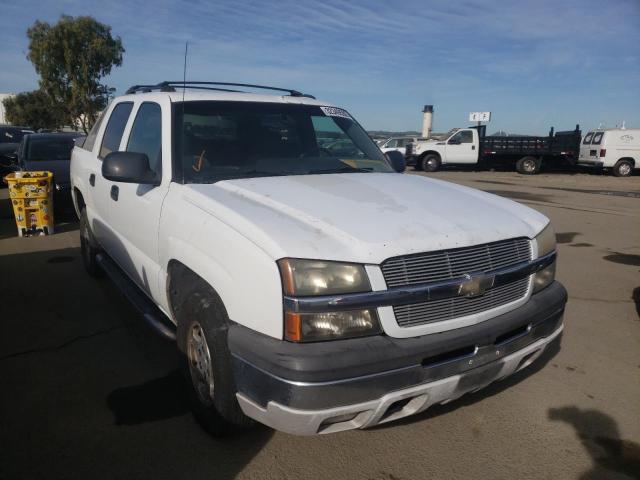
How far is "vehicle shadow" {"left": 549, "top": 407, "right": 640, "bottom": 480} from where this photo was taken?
8.00ft

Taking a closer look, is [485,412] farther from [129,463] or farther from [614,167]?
[614,167]

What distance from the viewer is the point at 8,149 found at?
1363 centimetres

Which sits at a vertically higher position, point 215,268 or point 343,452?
point 215,268

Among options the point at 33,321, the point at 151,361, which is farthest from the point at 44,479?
the point at 33,321

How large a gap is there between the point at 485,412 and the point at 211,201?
6.55 ft

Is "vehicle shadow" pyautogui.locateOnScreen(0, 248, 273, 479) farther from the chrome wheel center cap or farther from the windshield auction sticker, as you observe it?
the windshield auction sticker

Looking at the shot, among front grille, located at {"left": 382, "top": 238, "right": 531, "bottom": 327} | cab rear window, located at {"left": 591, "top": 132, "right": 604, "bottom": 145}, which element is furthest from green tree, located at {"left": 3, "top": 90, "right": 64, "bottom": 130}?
front grille, located at {"left": 382, "top": 238, "right": 531, "bottom": 327}

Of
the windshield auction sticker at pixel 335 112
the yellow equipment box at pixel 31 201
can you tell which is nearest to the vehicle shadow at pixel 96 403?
the windshield auction sticker at pixel 335 112

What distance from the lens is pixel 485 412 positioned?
2896 mm

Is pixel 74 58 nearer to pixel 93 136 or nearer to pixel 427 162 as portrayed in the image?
pixel 427 162

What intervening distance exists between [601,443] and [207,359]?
7.08 feet

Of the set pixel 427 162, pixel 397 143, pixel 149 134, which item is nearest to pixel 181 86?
pixel 149 134

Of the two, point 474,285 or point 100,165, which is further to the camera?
point 100,165

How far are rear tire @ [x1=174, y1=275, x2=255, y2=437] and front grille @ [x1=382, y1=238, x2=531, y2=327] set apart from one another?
2.71 ft
